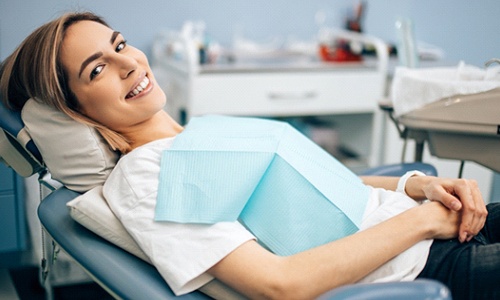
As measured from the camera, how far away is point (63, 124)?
48.1 inches

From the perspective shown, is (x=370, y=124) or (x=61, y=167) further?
(x=370, y=124)

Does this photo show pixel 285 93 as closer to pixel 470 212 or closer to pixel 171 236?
pixel 470 212

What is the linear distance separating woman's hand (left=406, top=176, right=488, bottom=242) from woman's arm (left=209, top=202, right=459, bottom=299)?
0.47ft

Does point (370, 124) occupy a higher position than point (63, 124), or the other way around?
point (63, 124)

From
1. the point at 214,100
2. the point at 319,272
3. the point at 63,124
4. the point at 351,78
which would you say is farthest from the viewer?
the point at 351,78

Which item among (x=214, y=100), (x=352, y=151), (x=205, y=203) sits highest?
(x=205, y=203)

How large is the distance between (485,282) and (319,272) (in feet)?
1.20

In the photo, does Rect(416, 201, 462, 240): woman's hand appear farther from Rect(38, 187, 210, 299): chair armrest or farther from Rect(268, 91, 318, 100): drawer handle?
Rect(268, 91, 318, 100): drawer handle

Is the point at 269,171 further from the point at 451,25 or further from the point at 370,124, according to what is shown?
the point at 451,25

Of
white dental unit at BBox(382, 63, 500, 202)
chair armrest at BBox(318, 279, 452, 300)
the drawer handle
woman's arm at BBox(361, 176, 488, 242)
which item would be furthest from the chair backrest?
the drawer handle

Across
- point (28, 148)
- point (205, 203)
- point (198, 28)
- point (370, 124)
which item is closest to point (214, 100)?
point (198, 28)

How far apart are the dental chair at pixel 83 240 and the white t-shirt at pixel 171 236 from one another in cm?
5

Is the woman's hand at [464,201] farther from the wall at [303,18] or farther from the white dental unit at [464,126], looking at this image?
the wall at [303,18]

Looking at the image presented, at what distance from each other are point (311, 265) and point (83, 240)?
1.49 feet
